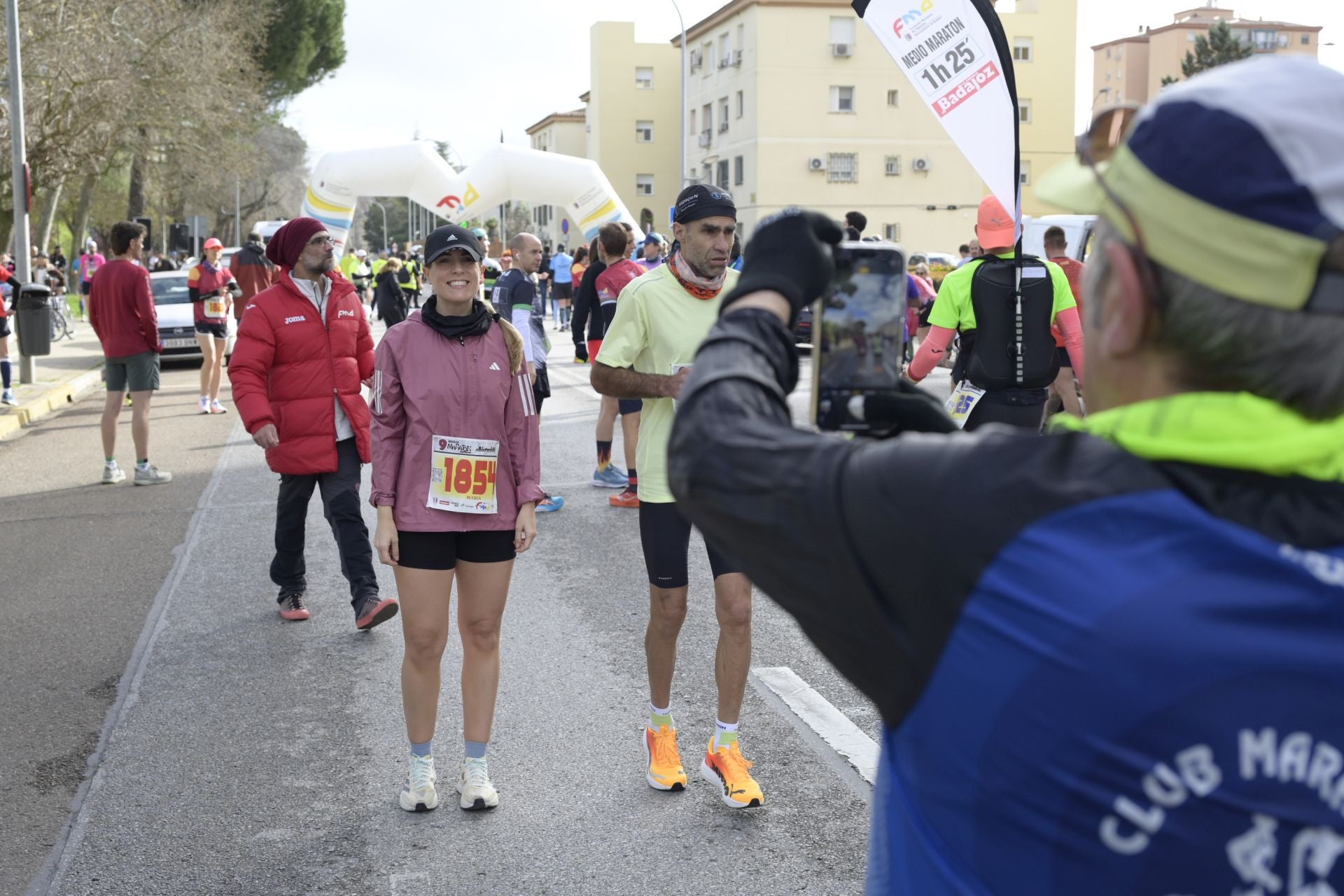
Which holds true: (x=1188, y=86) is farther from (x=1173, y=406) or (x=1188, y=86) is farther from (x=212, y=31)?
Answer: (x=212, y=31)

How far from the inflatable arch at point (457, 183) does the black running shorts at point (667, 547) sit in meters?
20.4

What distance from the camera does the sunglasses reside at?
1180 mm

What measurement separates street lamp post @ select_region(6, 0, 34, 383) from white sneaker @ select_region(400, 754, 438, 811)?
1613cm

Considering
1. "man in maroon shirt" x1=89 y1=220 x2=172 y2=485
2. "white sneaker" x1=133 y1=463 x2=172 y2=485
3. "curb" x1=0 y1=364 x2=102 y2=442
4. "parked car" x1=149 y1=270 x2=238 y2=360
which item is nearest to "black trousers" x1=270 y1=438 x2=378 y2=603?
"man in maroon shirt" x1=89 y1=220 x2=172 y2=485

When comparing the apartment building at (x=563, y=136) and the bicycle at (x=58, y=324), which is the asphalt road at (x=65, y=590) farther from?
the apartment building at (x=563, y=136)

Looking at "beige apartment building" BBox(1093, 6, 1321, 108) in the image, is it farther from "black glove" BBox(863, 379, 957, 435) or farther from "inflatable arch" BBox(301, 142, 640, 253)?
"black glove" BBox(863, 379, 957, 435)

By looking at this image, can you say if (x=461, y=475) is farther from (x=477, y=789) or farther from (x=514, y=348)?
(x=477, y=789)

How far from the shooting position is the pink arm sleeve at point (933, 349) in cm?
664

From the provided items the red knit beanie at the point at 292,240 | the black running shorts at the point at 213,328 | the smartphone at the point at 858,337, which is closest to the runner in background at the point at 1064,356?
the red knit beanie at the point at 292,240

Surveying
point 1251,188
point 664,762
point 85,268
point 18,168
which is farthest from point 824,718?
point 85,268

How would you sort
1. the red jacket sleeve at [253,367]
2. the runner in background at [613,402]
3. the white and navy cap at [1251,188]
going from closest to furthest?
the white and navy cap at [1251,188], the red jacket sleeve at [253,367], the runner in background at [613,402]

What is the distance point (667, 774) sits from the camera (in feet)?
15.1

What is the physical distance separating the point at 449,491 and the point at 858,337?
9.80 feet

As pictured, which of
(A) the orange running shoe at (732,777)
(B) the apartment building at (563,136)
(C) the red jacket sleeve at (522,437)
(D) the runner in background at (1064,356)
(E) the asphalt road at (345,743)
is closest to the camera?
(E) the asphalt road at (345,743)
